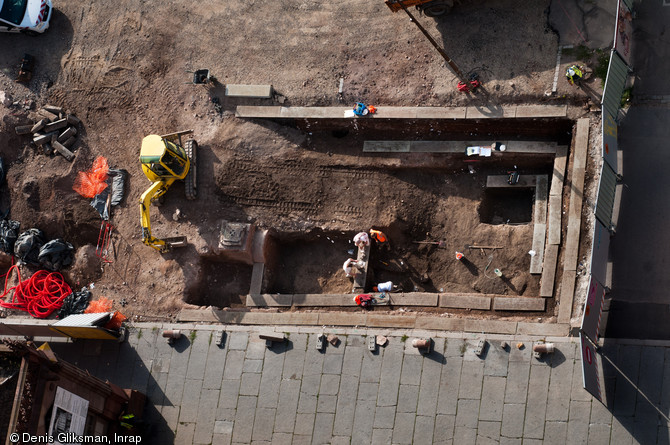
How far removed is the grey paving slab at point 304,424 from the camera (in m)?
17.9

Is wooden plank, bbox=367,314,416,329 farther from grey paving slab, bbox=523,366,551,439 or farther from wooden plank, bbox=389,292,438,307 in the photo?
grey paving slab, bbox=523,366,551,439

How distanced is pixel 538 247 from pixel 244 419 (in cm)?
817

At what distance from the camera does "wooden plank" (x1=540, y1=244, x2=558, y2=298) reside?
18594 mm

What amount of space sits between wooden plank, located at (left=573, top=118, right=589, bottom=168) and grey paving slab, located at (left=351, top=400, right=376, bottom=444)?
24.7ft

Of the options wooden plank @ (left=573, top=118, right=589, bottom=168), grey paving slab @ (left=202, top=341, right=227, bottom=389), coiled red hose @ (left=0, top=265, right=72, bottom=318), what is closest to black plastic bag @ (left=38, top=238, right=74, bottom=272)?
coiled red hose @ (left=0, top=265, right=72, bottom=318)

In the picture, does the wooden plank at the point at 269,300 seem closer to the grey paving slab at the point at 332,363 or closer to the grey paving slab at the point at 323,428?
the grey paving slab at the point at 332,363

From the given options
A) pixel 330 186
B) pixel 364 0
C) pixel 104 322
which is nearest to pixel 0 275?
pixel 104 322

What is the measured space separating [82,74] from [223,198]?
20.6 ft

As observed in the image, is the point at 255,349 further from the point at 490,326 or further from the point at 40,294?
the point at 40,294

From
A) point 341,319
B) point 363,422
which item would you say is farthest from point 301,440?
point 341,319

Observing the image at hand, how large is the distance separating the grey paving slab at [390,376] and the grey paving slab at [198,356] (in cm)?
437

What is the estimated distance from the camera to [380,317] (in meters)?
19.1

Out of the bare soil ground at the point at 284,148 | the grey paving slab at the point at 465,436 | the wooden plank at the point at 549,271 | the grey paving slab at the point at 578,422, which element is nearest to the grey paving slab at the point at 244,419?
the bare soil ground at the point at 284,148

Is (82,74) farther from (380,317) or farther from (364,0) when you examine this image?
(380,317)
